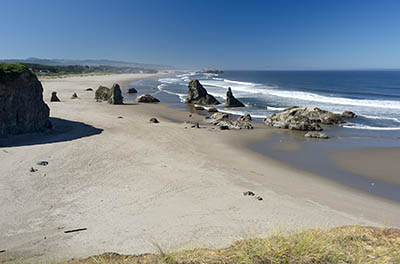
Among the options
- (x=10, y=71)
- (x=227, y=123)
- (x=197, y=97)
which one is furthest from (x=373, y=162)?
(x=197, y=97)

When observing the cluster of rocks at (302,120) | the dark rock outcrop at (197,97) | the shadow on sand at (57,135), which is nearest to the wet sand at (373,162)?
the cluster of rocks at (302,120)

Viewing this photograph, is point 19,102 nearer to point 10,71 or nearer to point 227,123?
point 10,71

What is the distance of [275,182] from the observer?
1288 centimetres

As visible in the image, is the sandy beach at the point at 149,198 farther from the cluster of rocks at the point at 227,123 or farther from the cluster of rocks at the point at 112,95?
the cluster of rocks at the point at 112,95

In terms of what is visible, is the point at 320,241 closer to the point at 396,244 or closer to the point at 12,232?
the point at 396,244

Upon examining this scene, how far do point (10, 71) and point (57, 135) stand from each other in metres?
4.92

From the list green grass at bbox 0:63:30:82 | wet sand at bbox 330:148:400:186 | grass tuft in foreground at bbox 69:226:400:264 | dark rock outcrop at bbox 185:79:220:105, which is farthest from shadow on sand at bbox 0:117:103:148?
dark rock outcrop at bbox 185:79:220:105

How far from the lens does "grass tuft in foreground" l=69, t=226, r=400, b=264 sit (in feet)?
16.1

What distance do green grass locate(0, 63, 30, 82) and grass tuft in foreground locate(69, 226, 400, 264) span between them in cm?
1646

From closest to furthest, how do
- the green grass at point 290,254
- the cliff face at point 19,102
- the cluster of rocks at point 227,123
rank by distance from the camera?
the green grass at point 290,254 < the cliff face at point 19,102 < the cluster of rocks at point 227,123

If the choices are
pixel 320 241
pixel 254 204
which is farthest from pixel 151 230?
pixel 320 241

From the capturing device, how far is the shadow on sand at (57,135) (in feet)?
54.7

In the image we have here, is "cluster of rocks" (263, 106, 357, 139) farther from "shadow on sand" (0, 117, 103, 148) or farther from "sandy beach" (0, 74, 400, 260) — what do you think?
"shadow on sand" (0, 117, 103, 148)

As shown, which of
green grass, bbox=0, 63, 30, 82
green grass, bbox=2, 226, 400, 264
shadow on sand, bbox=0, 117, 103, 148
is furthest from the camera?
green grass, bbox=0, 63, 30, 82
